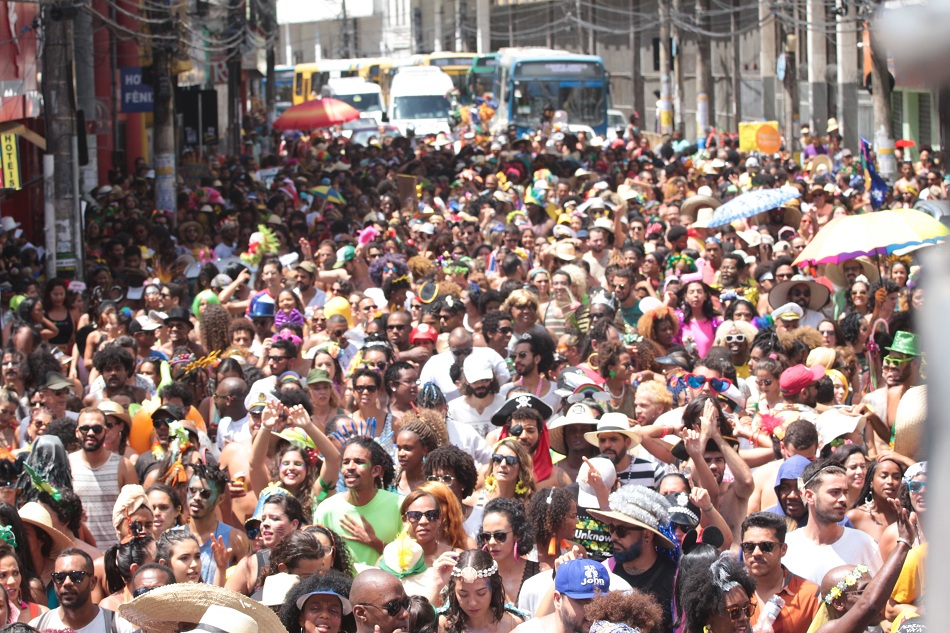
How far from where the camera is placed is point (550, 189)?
20078mm

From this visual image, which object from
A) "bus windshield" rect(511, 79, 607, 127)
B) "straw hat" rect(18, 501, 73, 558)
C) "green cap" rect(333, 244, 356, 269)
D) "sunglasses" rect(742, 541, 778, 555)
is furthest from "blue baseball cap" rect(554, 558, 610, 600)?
Answer: "bus windshield" rect(511, 79, 607, 127)

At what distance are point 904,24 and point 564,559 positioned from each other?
4.16 m

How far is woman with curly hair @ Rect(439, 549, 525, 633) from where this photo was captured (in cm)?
510

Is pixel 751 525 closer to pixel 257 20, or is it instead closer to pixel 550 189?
pixel 550 189

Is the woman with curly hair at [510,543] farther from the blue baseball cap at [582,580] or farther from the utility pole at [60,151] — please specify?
the utility pole at [60,151]

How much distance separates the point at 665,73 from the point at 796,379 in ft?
121

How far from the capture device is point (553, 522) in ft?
19.5

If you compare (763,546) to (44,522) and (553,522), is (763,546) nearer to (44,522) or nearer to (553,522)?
(553,522)

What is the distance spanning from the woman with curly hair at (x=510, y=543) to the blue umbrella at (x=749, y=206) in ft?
28.1

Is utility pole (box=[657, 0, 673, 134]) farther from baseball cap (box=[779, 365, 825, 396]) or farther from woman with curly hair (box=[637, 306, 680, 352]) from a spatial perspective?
baseball cap (box=[779, 365, 825, 396])

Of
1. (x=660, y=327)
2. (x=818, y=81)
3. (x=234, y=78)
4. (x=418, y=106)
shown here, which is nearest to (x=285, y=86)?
(x=418, y=106)

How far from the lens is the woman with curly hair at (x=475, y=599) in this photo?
16.7 feet

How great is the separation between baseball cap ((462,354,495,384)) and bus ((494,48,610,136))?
28698 millimetres

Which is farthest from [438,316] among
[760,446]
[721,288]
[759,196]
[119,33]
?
[119,33]
